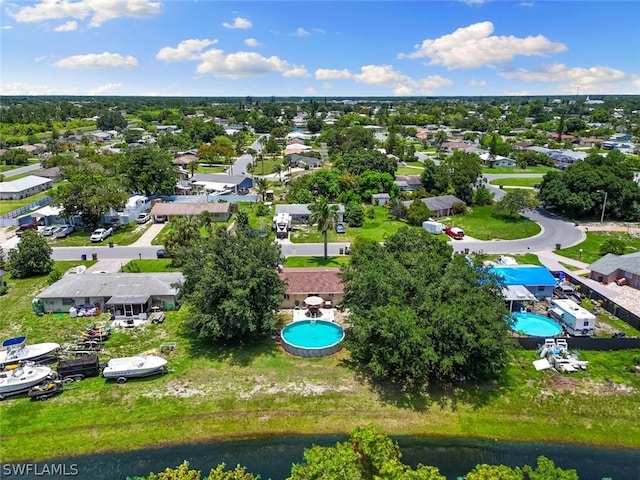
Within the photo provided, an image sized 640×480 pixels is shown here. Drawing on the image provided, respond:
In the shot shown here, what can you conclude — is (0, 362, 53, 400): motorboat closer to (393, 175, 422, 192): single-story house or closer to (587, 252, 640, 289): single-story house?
(587, 252, 640, 289): single-story house

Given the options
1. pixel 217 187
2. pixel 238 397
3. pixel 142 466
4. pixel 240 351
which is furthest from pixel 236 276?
pixel 217 187

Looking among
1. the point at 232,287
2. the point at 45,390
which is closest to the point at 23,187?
the point at 45,390

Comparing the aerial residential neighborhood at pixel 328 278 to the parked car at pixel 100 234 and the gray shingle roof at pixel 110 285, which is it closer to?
the gray shingle roof at pixel 110 285

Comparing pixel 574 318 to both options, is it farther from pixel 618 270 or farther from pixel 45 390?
pixel 45 390

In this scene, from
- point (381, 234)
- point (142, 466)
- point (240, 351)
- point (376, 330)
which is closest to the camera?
point (142, 466)

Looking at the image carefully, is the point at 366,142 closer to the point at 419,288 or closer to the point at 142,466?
the point at 419,288

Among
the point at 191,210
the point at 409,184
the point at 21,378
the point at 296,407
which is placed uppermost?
the point at 409,184
